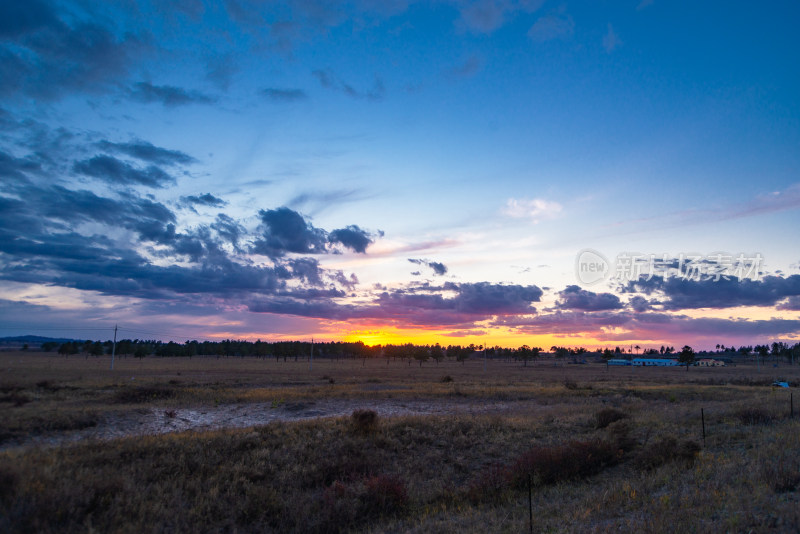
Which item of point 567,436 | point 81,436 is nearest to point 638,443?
point 567,436

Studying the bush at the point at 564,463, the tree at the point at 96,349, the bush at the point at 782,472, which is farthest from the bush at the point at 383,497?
the tree at the point at 96,349

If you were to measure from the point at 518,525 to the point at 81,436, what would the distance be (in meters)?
20.9

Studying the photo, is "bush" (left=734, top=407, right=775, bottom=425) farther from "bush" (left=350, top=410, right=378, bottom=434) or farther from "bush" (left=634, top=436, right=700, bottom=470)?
"bush" (left=350, top=410, right=378, bottom=434)

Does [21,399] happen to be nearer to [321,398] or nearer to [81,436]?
[81,436]

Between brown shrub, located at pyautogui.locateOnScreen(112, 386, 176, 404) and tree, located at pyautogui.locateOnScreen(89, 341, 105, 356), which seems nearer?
brown shrub, located at pyautogui.locateOnScreen(112, 386, 176, 404)

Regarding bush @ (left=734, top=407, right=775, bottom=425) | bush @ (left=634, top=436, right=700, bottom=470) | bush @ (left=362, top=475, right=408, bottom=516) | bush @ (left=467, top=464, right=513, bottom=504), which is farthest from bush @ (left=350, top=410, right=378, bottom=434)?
bush @ (left=734, top=407, right=775, bottom=425)

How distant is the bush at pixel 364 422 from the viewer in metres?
22.3

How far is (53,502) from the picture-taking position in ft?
36.2

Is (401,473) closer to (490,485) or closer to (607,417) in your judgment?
(490,485)

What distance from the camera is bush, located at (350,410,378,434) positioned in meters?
22.3

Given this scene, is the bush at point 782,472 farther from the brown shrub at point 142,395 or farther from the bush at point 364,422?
the brown shrub at point 142,395

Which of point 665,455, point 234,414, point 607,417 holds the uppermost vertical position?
point 665,455

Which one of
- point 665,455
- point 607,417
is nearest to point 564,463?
point 665,455

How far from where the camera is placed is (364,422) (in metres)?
22.9
